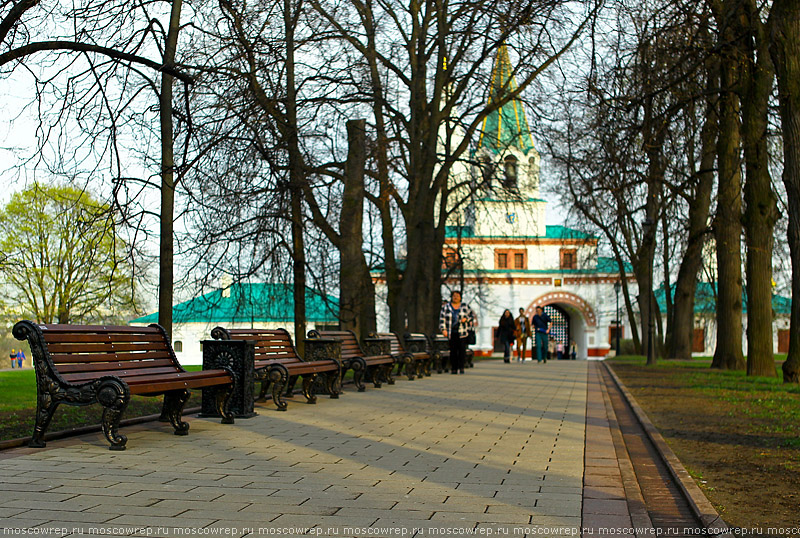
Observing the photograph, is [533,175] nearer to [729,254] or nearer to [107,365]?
[729,254]

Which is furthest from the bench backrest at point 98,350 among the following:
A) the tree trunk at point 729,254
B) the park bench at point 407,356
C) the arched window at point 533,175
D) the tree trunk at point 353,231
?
the arched window at point 533,175

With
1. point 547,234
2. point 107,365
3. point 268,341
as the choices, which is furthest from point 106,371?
point 547,234

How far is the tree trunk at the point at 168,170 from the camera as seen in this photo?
37.4ft

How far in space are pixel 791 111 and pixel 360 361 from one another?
826 centimetres

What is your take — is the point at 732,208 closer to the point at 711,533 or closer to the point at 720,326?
the point at 720,326

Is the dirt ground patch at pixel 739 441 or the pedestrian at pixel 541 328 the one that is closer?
the dirt ground patch at pixel 739 441

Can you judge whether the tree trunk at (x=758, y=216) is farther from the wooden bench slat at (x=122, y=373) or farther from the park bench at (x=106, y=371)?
the wooden bench slat at (x=122, y=373)

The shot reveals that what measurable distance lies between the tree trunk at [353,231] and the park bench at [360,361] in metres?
1.81

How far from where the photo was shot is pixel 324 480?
19.3 feet

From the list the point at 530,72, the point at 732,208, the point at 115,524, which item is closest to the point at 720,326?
the point at 732,208

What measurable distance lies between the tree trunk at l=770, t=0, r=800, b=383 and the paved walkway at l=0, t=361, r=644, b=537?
702 centimetres

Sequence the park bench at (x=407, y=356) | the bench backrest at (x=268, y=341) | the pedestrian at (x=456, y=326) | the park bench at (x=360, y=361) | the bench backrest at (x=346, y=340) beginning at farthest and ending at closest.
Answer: the pedestrian at (x=456, y=326), the park bench at (x=407, y=356), the park bench at (x=360, y=361), the bench backrest at (x=346, y=340), the bench backrest at (x=268, y=341)

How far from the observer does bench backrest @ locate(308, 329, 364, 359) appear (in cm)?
1291

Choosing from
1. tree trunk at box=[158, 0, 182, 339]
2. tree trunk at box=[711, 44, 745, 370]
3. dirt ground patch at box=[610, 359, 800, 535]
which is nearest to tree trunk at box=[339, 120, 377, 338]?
dirt ground patch at box=[610, 359, 800, 535]
